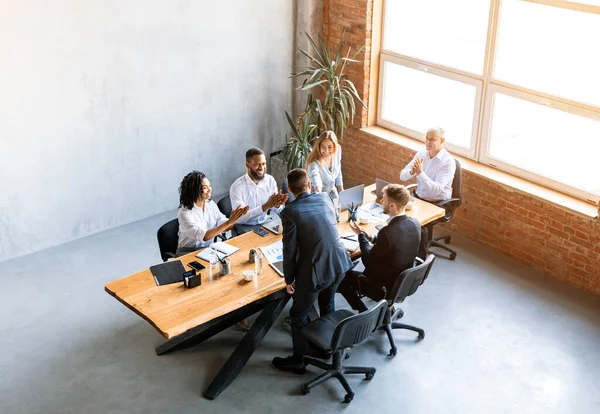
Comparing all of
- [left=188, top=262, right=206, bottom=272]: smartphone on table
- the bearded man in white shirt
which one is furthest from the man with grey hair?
[left=188, top=262, right=206, bottom=272]: smartphone on table

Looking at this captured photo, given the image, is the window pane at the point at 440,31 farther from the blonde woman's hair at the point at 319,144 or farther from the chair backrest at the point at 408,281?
the chair backrest at the point at 408,281

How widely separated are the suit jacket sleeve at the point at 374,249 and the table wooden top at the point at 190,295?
0.76 m

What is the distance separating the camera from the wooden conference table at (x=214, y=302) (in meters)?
5.14

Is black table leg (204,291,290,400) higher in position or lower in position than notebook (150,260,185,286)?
lower

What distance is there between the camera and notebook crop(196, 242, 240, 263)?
5898mm

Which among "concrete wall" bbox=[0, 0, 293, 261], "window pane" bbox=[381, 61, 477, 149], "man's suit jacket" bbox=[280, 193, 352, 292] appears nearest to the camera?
"man's suit jacket" bbox=[280, 193, 352, 292]

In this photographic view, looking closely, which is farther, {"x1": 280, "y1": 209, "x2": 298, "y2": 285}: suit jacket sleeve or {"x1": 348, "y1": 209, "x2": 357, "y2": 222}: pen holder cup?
{"x1": 348, "y1": 209, "x2": 357, "y2": 222}: pen holder cup

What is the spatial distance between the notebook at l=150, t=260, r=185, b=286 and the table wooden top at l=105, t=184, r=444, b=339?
0.04 metres

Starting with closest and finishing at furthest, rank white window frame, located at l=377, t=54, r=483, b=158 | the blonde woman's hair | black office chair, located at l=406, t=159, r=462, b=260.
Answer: the blonde woman's hair, black office chair, located at l=406, t=159, r=462, b=260, white window frame, located at l=377, t=54, r=483, b=158

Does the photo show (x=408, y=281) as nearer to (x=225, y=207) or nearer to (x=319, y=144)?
(x=319, y=144)

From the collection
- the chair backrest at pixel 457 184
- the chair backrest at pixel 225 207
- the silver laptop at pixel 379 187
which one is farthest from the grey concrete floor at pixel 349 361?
the chair backrest at pixel 225 207

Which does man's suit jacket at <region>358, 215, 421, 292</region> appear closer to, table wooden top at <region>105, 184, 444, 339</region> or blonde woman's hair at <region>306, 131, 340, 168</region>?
table wooden top at <region>105, 184, 444, 339</region>

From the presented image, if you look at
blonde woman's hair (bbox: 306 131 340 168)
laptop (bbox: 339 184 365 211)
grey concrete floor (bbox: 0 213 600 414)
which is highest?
blonde woman's hair (bbox: 306 131 340 168)

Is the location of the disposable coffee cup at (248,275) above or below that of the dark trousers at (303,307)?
above
